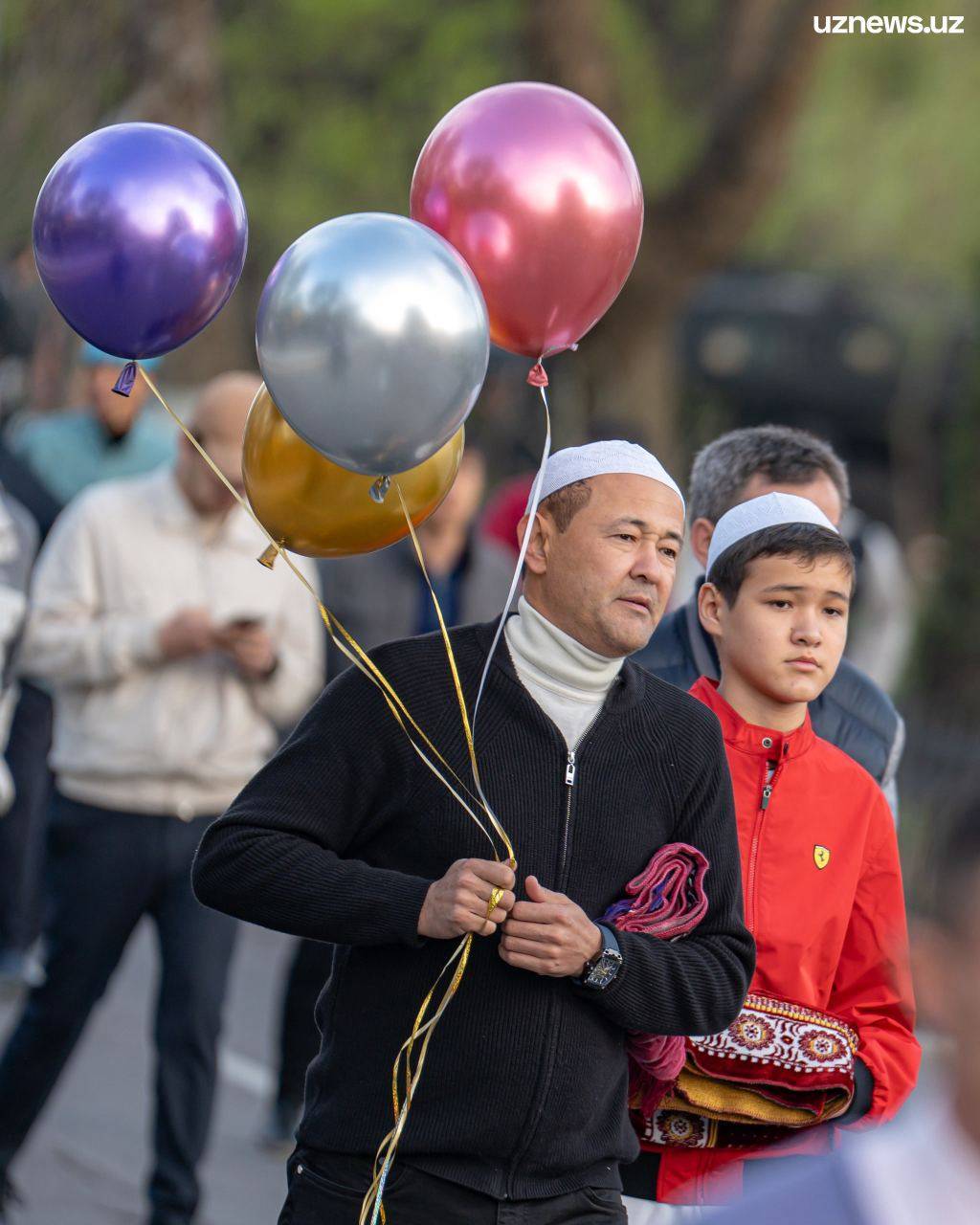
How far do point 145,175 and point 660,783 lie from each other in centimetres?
133

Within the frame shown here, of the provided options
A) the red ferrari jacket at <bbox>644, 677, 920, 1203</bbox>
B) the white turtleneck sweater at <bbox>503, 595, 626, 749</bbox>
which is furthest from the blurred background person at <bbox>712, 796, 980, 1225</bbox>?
the red ferrari jacket at <bbox>644, 677, 920, 1203</bbox>

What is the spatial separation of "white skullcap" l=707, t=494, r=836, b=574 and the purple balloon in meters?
1.04

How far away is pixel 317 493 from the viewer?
348 cm

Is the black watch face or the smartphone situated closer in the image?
the black watch face

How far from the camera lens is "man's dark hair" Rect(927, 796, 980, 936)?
1.77 metres

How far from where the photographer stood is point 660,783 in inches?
137

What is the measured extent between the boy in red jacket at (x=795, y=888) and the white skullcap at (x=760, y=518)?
0.01 meters

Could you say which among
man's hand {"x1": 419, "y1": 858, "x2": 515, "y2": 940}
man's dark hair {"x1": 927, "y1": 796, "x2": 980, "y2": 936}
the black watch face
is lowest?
the black watch face

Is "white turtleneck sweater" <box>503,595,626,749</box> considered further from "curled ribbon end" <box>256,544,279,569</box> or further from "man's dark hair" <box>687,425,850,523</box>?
"man's dark hair" <box>687,425,850,523</box>

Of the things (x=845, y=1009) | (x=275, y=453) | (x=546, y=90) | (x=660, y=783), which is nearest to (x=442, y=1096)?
(x=660, y=783)

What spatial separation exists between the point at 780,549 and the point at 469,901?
99cm

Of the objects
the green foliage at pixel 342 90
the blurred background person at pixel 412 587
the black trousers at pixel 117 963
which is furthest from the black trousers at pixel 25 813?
the green foliage at pixel 342 90

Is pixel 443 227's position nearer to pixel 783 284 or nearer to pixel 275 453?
pixel 275 453

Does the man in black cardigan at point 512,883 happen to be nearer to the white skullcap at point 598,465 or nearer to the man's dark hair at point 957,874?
the white skullcap at point 598,465
